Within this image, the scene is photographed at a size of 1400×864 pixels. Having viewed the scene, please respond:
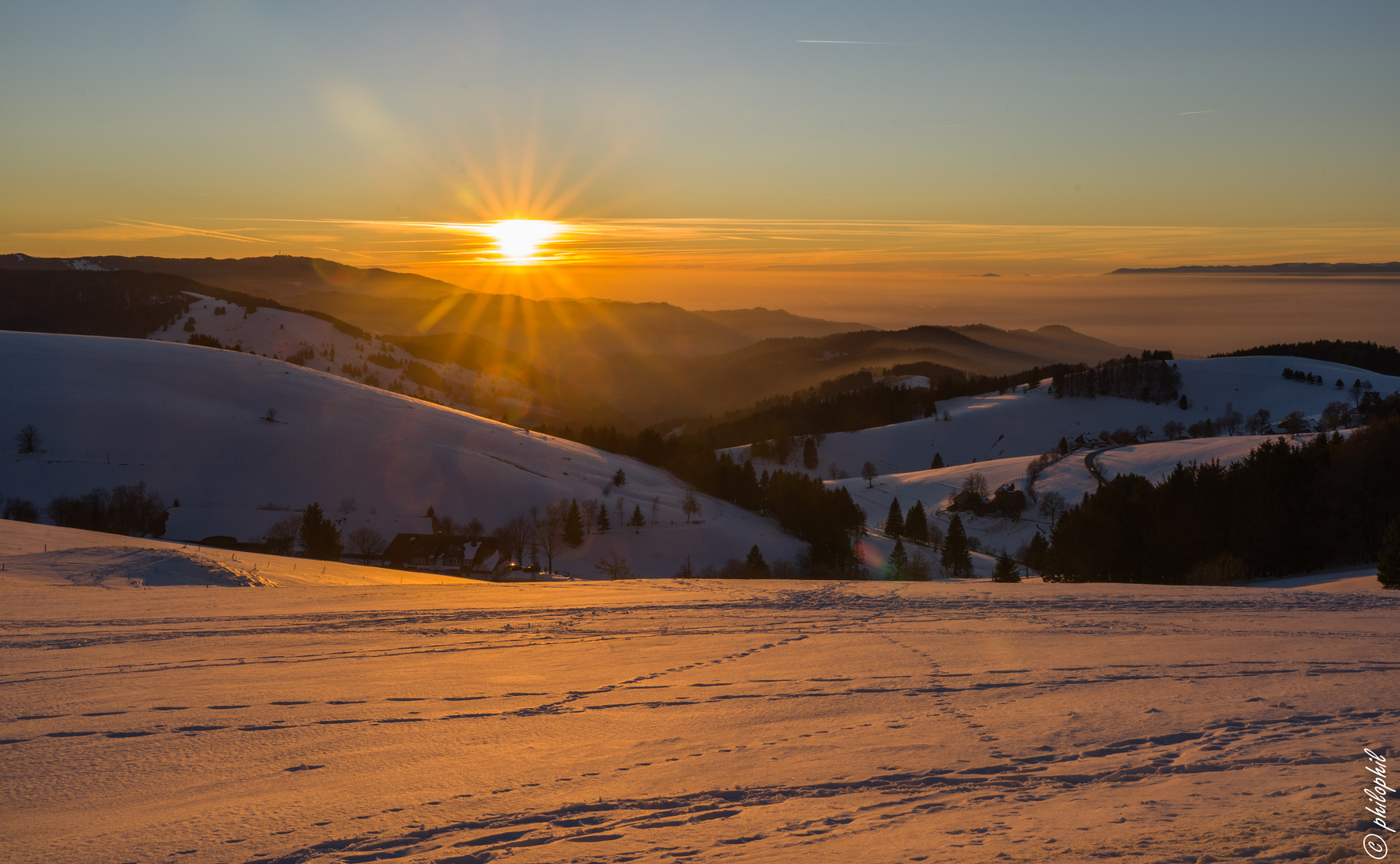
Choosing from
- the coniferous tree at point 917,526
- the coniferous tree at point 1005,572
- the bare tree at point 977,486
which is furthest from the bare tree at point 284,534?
the bare tree at point 977,486

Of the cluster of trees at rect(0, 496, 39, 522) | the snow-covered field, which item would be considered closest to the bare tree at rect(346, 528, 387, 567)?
the cluster of trees at rect(0, 496, 39, 522)

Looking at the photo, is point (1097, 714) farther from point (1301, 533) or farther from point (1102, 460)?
point (1102, 460)

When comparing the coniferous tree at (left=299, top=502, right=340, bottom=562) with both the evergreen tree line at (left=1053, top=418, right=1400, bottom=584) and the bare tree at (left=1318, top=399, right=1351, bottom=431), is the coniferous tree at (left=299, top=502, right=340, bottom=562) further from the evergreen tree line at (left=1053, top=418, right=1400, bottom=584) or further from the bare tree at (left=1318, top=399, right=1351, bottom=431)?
the bare tree at (left=1318, top=399, right=1351, bottom=431)

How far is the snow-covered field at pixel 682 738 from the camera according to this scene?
6340 mm

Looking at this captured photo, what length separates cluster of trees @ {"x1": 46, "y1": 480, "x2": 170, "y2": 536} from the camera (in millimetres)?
73812

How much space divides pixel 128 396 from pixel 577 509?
2673 inches

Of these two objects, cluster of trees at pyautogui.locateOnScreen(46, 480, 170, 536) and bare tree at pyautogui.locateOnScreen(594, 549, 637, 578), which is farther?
bare tree at pyautogui.locateOnScreen(594, 549, 637, 578)

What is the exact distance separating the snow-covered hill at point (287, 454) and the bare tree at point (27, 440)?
1.04 m

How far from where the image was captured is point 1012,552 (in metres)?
100

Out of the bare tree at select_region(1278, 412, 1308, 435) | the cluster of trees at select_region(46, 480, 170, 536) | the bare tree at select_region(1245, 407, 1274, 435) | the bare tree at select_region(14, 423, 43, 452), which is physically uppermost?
the bare tree at select_region(1245, 407, 1274, 435)

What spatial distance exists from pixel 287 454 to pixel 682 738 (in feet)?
345

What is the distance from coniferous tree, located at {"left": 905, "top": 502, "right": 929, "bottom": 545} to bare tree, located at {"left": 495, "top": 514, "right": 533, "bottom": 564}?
49256 millimetres

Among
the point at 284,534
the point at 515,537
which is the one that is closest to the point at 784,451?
the point at 515,537

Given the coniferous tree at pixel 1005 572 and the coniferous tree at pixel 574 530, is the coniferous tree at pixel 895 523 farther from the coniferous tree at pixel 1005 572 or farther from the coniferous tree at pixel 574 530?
the coniferous tree at pixel 1005 572
